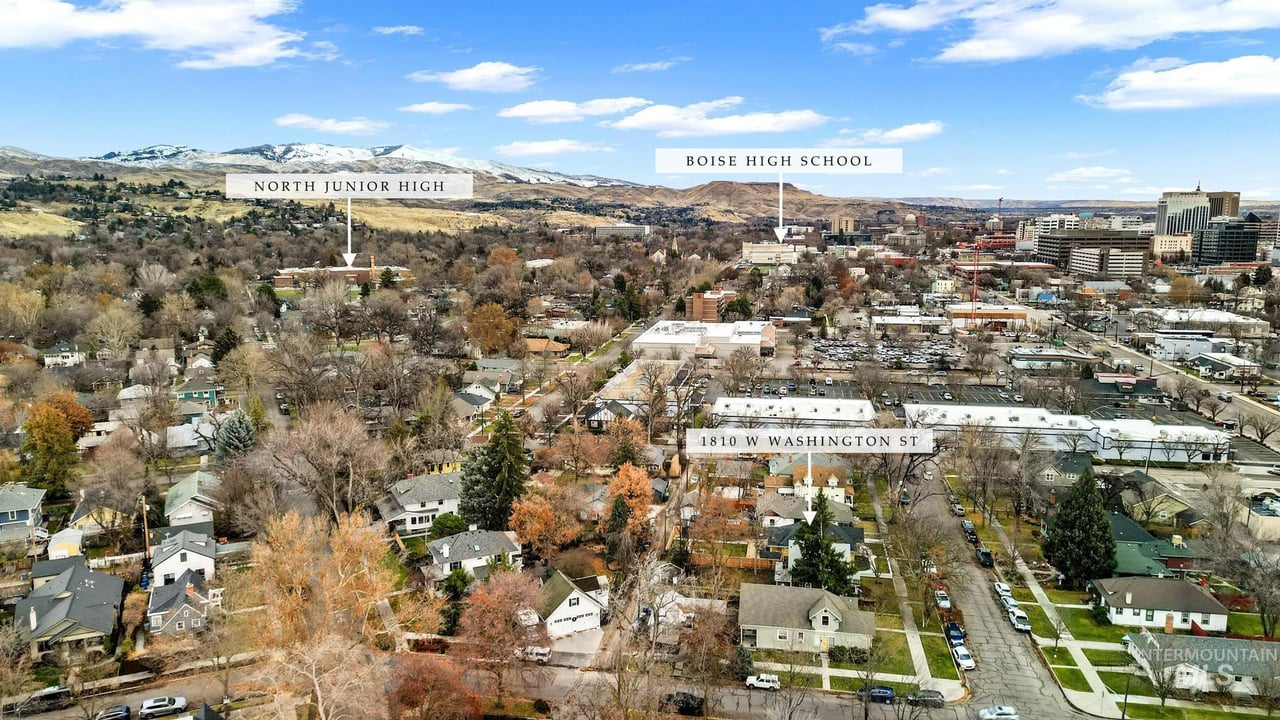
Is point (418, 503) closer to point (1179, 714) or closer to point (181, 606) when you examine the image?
point (181, 606)

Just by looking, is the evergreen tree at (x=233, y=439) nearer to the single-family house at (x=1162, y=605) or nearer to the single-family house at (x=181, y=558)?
the single-family house at (x=181, y=558)

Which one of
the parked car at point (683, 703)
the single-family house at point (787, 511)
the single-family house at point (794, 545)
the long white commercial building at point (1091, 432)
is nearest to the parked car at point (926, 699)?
the parked car at point (683, 703)

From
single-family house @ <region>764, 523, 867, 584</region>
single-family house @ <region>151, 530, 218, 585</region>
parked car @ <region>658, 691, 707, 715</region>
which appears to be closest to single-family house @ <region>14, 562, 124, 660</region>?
single-family house @ <region>151, 530, 218, 585</region>

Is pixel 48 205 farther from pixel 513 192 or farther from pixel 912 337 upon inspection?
pixel 513 192

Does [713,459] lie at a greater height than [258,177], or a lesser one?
lesser

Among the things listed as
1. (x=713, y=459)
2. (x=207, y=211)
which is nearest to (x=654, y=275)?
(x=713, y=459)

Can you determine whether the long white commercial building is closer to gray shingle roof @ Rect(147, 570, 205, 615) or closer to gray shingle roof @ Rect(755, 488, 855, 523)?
gray shingle roof @ Rect(755, 488, 855, 523)
